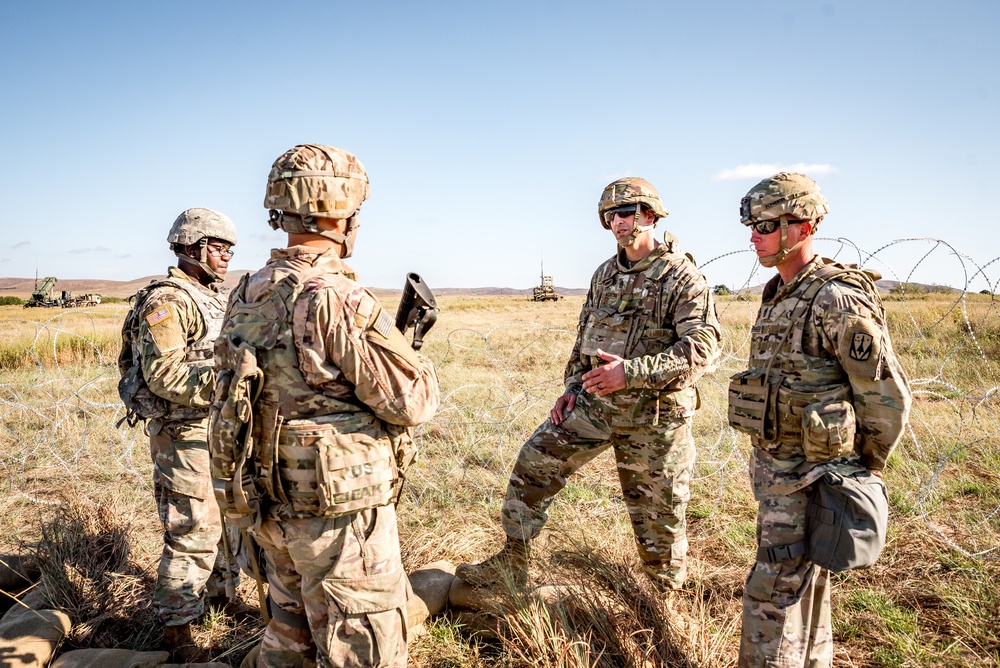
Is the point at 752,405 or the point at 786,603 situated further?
the point at 752,405

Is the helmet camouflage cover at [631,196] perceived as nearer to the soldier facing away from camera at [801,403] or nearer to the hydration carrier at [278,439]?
the soldier facing away from camera at [801,403]

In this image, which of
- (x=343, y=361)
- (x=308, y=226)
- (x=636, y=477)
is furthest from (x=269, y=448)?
(x=636, y=477)

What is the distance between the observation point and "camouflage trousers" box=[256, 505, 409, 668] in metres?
2.13

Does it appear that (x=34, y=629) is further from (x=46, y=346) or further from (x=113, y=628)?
(x=46, y=346)

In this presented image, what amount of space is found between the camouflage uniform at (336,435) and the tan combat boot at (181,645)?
4.70 ft

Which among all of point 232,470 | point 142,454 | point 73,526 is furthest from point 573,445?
point 142,454

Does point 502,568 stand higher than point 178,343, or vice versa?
point 178,343

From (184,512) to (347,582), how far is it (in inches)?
65.7

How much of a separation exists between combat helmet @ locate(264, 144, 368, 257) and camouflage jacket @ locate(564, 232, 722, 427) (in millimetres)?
1641

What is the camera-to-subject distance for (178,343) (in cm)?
321

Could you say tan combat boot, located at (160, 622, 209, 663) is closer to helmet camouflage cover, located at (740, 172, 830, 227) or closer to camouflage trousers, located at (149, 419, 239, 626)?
camouflage trousers, located at (149, 419, 239, 626)

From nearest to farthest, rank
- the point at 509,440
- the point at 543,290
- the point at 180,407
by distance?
1. the point at 180,407
2. the point at 509,440
3. the point at 543,290

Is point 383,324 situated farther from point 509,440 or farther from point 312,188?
point 509,440

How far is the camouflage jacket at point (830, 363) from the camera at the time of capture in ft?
7.66
